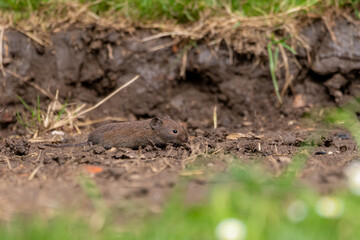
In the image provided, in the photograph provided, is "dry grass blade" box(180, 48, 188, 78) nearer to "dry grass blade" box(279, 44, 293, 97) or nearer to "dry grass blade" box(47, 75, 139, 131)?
"dry grass blade" box(47, 75, 139, 131)

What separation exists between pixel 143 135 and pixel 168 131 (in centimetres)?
22

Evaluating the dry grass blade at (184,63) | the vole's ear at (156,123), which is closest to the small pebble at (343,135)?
the vole's ear at (156,123)

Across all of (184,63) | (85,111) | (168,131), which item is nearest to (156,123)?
(168,131)

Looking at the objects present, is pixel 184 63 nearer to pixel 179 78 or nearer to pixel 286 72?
pixel 179 78

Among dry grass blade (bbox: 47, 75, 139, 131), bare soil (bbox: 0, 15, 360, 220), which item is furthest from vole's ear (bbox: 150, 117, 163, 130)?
dry grass blade (bbox: 47, 75, 139, 131)

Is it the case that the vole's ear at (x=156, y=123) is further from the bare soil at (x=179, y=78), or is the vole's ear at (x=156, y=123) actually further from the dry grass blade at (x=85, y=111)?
the dry grass blade at (x=85, y=111)

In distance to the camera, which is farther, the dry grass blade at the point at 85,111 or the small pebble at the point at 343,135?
the dry grass blade at the point at 85,111

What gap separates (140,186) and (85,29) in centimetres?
383

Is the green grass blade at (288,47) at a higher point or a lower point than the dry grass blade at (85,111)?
higher

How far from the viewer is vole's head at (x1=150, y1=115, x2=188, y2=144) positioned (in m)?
4.79

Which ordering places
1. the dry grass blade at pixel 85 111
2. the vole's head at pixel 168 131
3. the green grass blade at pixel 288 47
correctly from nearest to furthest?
1. the vole's head at pixel 168 131
2. the dry grass blade at pixel 85 111
3. the green grass blade at pixel 288 47

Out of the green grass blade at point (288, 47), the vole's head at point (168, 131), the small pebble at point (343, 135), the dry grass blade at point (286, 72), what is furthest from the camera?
the dry grass blade at point (286, 72)

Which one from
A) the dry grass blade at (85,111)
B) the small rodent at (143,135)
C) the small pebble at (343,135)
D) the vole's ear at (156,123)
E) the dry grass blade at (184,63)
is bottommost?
the dry grass blade at (85,111)

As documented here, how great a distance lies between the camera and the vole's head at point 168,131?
479cm
